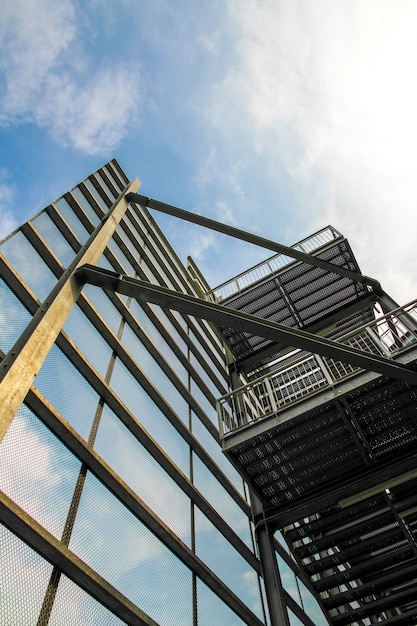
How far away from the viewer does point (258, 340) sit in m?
14.2

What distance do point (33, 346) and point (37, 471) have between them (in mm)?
1921

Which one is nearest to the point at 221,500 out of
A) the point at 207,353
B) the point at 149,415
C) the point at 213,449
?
the point at 213,449

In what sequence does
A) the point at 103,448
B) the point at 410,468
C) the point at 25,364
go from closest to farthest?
the point at 25,364, the point at 103,448, the point at 410,468

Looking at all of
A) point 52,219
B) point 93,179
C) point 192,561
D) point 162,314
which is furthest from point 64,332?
point 93,179

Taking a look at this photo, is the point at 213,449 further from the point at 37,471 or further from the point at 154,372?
the point at 37,471

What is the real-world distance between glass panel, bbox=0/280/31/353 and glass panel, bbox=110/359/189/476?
2.17 m

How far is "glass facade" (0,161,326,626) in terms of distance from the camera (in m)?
4.90

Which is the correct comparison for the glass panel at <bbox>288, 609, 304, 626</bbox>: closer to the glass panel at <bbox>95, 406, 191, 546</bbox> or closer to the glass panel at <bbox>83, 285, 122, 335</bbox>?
the glass panel at <bbox>95, 406, 191, 546</bbox>

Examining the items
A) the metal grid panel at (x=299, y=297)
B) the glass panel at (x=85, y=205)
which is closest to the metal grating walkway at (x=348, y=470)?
the metal grid panel at (x=299, y=297)

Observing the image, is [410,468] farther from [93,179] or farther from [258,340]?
[93,179]

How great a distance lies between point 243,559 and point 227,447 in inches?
104

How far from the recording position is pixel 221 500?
9.95 m

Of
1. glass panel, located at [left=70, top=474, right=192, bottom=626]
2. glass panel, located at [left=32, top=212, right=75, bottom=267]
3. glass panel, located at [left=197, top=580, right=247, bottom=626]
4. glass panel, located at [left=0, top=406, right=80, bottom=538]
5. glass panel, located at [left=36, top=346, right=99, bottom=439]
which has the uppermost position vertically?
glass panel, located at [left=32, top=212, right=75, bottom=267]

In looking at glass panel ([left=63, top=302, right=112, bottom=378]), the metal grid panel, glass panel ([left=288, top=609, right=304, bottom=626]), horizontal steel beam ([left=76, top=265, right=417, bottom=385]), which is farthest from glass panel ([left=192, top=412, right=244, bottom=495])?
horizontal steel beam ([left=76, top=265, right=417, bottom=385])
